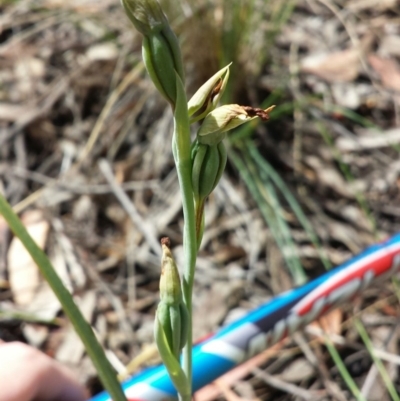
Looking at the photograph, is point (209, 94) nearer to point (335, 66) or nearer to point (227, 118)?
point (227, 118)

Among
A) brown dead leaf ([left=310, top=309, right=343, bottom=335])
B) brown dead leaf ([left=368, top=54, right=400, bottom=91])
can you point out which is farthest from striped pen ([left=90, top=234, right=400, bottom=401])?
brown dead leaf ([left=368, top=54, right=400, bottom=91])

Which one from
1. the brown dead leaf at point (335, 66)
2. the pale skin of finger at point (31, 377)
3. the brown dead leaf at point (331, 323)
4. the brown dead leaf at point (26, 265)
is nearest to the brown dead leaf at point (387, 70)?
the brown dead leaf at point (335, 66)

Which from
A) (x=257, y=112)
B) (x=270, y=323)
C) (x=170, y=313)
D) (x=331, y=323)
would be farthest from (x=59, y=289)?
(x=331, y=323)

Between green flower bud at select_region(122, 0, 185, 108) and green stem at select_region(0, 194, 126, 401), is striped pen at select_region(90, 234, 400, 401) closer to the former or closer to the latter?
green stem at select_region(0, 194, 126, 401)

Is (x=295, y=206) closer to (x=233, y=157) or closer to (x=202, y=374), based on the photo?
(x=233, y=157)

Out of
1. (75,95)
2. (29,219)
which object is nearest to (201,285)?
(29,219)

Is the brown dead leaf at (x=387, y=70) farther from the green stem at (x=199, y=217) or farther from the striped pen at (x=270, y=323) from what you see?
the green stem at (x=199, y=217)

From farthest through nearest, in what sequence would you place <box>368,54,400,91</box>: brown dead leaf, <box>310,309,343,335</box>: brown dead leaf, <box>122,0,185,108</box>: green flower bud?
<box>368,54,400,91</box>: brown dead leaf < <box>310,309,343,335</box>: brown dead leaf < <box>122,0,185,108</box>: green flower bud
